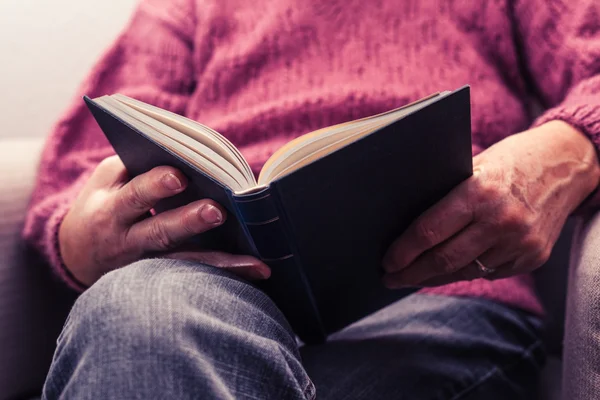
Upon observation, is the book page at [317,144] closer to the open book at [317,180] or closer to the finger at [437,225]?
the open book at [317,180]

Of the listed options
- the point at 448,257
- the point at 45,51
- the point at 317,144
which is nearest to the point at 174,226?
the point at 317,144

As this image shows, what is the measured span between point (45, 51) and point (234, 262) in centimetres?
80

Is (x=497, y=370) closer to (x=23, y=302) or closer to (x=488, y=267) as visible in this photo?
(x=488, y=267)

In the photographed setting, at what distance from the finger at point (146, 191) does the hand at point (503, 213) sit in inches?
8.9

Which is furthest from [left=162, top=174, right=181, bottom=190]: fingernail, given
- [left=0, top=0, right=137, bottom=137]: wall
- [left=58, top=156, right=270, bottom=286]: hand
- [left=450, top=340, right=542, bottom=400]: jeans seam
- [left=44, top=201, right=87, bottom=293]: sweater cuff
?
[left=0, top=0, right=137, bottom=137]: wall

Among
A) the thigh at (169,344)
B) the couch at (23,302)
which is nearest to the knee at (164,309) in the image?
the thigh at (169,344)

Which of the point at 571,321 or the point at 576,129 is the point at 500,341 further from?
the point at 576,129

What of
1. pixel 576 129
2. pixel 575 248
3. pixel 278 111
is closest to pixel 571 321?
pixel 575 248

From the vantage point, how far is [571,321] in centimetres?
53

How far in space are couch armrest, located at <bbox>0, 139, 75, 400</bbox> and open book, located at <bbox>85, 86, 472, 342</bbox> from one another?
0.89ft

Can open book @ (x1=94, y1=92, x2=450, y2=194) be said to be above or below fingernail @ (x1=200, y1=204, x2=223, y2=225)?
above

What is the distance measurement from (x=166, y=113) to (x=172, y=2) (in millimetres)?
544

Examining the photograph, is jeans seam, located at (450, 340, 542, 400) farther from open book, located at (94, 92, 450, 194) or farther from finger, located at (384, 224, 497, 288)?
open book, located at (94, 92, 450, 194)

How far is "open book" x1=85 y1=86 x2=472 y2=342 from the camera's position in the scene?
1.28ft
